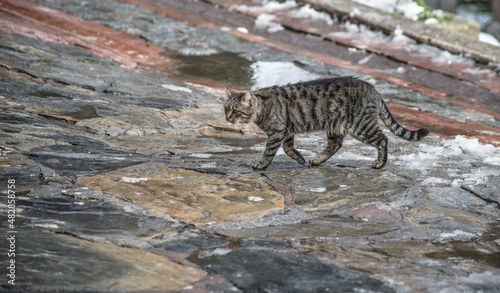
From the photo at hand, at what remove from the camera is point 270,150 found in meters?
4.46

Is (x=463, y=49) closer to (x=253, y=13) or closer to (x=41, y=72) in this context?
(x=253, y=13)

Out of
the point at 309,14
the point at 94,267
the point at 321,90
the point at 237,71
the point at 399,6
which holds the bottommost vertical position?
the point at 94,267

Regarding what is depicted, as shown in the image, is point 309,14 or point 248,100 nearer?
point 248,100

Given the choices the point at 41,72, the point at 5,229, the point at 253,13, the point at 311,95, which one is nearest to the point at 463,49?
the point at 253,13

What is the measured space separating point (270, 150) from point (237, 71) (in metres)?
3.13

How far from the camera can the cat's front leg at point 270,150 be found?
4359 mm

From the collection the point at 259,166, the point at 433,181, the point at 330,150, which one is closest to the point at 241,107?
the point at 259,166

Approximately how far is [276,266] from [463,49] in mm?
6259

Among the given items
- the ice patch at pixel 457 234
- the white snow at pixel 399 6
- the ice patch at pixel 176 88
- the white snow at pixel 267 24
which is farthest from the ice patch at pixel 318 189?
the white snow at pixel 399 6

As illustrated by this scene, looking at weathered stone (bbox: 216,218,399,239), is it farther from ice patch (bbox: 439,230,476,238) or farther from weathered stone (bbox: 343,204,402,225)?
ice patch (bbox: 439,230,476,238)

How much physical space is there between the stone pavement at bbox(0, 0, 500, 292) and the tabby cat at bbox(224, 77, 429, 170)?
20 cm

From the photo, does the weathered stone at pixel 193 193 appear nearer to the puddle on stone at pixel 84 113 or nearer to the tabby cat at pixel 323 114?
the tabby cat at pixel 323 114

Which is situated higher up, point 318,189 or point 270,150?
point 270,150

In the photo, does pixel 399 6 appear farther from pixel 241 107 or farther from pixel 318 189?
pixel 318 189
